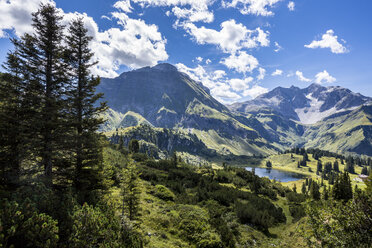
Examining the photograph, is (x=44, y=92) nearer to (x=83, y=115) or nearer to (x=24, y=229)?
(x=83, y=115)

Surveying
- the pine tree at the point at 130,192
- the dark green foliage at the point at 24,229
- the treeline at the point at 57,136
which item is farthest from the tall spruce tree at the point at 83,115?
the dark green foliage at the point at 24,229

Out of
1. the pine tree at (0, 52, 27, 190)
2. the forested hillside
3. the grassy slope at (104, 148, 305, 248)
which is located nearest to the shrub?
the grassy slope at (104, 148, 305, 248)

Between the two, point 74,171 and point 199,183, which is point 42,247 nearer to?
point 74,171

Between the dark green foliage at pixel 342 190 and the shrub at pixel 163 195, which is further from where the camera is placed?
the dark green foliage at pixel 342 190

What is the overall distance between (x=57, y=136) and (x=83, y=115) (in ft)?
13.6

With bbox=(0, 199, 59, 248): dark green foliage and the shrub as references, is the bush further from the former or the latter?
bbox=(0, 199, 59, 248): dark green foliage

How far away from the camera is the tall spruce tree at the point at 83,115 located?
66.0 feet

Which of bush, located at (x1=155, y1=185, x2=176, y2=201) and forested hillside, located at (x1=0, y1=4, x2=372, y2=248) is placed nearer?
forested hillside, located at (x1=0, y1=4, x2=372, y2=248)

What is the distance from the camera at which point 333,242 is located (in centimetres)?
965

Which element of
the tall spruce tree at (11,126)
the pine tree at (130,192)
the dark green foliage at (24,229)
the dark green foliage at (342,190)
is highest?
the tall spruce tree at (11,126)

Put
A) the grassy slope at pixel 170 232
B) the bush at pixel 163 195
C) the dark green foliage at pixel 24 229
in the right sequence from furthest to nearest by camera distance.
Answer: the bush at pixel 163 195, the grassy slope at pixel 170 232, the dark green foliage at pixel 24 229

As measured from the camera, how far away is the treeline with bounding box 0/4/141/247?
10.4 metres

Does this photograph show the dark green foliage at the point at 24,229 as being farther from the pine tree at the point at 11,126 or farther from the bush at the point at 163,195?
the bush at the point at 163,195

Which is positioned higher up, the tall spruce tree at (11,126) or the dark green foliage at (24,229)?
the tall spruce tree at (11,126)
